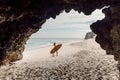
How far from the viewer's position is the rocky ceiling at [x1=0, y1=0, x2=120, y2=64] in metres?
15.7

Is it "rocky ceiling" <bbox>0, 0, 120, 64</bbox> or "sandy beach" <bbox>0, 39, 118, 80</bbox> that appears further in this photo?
"sandy beach" <bbox>0, 39, 118, 80</bbox>

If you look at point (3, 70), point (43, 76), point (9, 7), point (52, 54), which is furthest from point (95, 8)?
point (52, 54)

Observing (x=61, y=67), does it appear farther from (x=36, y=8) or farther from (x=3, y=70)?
(x=36, y=8)

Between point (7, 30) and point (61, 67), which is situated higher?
point (7, 30)

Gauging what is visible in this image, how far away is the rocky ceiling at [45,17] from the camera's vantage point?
51.6ft

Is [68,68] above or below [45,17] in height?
below

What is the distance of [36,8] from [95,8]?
329 centimetres

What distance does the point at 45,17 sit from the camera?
19719 mm

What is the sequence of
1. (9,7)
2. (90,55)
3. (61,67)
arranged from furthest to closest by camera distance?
(90,55) → (61,67) → (9,7)

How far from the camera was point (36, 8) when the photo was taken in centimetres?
1784

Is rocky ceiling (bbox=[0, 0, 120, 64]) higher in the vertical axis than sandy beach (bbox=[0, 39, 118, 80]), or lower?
higher

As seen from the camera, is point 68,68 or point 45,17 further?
point 68,68

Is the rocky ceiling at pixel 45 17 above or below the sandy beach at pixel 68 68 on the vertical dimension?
above

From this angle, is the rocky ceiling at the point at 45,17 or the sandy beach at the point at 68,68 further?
the sandy beach at the point at 68,68
